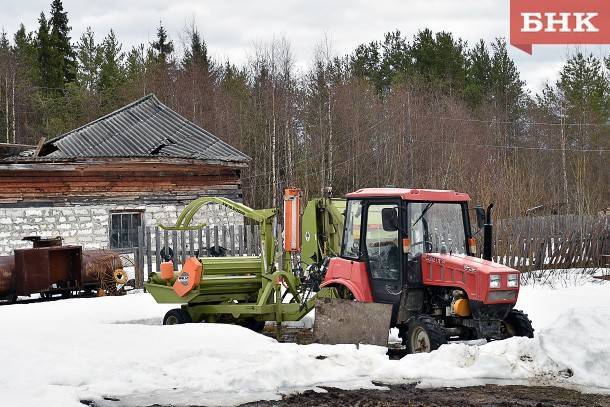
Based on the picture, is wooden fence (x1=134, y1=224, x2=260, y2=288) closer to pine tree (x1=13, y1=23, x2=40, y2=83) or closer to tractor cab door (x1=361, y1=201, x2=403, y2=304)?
tractor cab door (x1=361, y1=201, x2=403, y2=304)

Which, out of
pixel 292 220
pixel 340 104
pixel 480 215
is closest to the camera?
pixel 480 215

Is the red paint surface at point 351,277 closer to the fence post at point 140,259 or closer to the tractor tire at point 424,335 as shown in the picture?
the tractor tire at point 424,335

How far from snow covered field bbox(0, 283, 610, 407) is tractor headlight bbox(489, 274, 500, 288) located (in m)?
0.64

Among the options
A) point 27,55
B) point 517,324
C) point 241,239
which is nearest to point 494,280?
point 517,324

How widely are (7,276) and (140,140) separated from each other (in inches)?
346

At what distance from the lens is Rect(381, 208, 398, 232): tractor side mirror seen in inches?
372

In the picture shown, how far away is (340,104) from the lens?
38.0 meters

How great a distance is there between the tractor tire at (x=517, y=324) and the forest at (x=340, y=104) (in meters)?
22.8

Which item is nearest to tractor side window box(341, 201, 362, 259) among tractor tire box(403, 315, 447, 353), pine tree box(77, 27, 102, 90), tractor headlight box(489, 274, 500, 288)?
tractor tire box(403, 315, 447, 353)

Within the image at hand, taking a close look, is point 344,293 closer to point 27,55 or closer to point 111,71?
point 111,71

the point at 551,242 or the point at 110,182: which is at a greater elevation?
the point at 110,182

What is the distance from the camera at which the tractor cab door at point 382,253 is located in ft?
32.3

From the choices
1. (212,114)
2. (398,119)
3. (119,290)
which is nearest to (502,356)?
(119,290)

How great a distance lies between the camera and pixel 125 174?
862 inches
